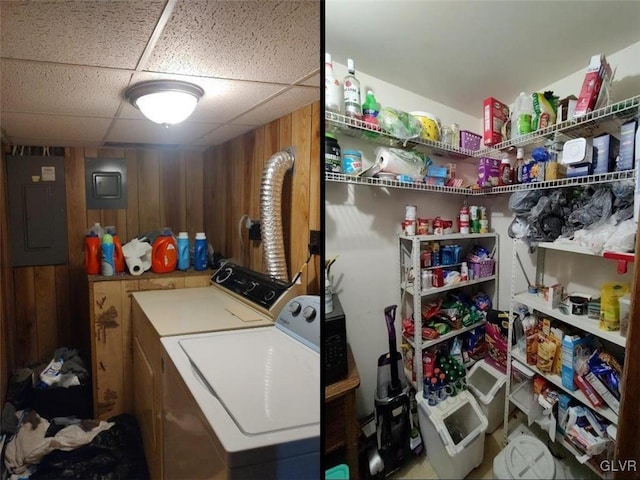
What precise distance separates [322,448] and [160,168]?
76 cm

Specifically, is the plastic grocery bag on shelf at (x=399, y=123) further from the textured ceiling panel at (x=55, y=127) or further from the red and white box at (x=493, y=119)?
the textured ceiling panel at (x=55, y=127)

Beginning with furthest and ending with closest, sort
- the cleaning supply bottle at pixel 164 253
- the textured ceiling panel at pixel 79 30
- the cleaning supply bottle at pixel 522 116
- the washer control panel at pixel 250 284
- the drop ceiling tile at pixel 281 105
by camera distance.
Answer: the cleaning supply bottle at pixel 164 253, the washer control panel at pixel 250 284, the drop ceiling tile at pixel 281 105, the cleaning supply bottle at pixel 522 116, the textured ceiling panel at pixel 79 30

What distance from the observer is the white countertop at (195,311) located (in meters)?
0.85

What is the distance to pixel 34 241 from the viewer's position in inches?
25.8

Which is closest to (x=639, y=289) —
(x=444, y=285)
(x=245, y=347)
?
(x=444, y=285)

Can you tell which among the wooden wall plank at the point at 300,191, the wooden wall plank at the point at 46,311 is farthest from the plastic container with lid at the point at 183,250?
the wooden wall plank at the point at 300,191

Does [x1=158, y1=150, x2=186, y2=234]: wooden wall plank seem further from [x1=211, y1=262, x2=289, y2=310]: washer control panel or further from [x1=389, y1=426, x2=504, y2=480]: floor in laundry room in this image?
[x1=389, y1=426, x2=504, y2=480]: floor in laundry room

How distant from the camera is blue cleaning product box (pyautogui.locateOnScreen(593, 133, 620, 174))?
0.55 m

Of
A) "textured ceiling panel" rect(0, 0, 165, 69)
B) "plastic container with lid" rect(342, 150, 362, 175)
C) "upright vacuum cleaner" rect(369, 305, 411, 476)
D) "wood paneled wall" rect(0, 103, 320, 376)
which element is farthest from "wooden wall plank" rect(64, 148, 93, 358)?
"upright vacuum cleaner" rect(369, 305, 411, 476)

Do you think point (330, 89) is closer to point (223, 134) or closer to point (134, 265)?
point (223, 134)

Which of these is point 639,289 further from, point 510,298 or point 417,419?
point 417,419

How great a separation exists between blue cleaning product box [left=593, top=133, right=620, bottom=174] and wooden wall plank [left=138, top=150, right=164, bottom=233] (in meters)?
0.95

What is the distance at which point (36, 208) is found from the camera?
0.64 metres

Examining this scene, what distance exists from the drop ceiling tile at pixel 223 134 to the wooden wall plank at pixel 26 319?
0.49 m
